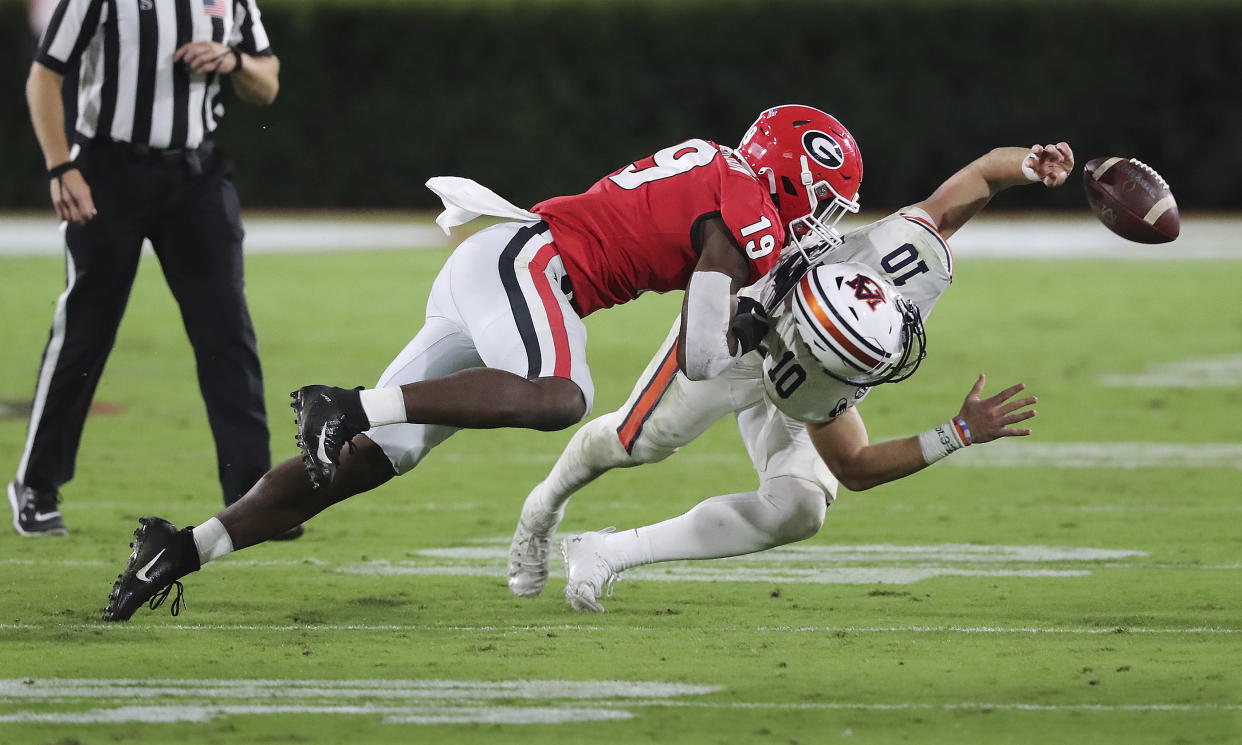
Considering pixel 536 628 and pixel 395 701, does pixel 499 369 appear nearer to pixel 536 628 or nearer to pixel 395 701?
pixel 536 628

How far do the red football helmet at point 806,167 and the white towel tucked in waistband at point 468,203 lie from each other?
0.57 metres

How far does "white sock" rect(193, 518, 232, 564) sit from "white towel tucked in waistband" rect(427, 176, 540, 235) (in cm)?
91

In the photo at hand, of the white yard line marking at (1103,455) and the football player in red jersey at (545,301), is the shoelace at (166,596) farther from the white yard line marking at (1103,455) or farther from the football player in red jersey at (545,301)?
the white yard line marking at (1103,455)

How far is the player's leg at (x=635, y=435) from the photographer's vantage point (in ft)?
14.2

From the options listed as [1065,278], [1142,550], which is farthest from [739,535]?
[1065,278]

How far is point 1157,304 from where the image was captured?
12547mm

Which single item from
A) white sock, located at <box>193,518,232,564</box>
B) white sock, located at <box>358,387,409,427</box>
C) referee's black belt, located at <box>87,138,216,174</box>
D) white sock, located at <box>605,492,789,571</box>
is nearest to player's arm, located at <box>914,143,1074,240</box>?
white sock, located at <box>605,492,789,571</box>

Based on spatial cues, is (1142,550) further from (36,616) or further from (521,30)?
(521,30)

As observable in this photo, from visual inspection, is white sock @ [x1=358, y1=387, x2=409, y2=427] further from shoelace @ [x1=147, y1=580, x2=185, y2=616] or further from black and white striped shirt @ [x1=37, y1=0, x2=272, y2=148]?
black and white striped shirt @ [x1=37, y1=0, x2=272, y2=148]

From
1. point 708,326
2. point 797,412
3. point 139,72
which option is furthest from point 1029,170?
point 139,72

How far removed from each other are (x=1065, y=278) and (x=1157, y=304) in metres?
1.56

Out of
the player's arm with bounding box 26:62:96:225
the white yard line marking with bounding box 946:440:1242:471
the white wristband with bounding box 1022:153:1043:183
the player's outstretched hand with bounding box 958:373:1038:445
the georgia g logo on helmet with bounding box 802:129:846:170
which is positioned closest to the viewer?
the player's outstretched hand with bounding box 958:373:1038:445

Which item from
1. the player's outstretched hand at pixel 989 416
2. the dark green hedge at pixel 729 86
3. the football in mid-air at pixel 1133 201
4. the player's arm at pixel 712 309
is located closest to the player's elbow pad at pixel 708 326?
the player's arm at pixel 712 309

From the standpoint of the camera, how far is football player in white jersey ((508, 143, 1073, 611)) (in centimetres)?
400
